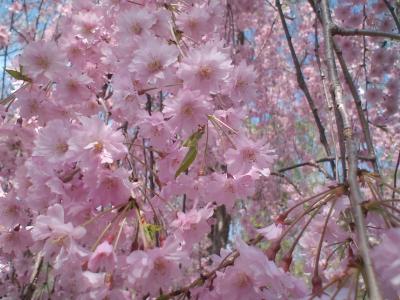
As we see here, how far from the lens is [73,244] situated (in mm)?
1121

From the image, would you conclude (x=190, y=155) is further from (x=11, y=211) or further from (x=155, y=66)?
(x=11, y=211)

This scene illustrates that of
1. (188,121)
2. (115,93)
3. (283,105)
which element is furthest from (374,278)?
(283,105)

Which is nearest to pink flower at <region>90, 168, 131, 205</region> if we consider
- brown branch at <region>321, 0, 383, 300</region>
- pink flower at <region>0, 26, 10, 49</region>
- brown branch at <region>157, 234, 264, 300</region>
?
brown branch at <region>157, 234, 264, 300</region>

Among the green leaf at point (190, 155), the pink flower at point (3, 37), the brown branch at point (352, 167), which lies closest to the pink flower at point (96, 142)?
the green leaf at point (190, 155)

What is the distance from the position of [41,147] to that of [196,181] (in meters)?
0.54

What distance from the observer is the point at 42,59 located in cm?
173

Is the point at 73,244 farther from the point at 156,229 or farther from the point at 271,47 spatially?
the point at 271,47

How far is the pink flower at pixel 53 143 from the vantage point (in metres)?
1.38

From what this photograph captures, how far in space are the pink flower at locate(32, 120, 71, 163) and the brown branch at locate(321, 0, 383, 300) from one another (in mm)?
808

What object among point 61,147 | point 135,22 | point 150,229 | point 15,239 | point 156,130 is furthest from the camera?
point 15,239

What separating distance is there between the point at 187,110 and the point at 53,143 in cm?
43

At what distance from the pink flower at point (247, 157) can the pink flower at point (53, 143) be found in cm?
53

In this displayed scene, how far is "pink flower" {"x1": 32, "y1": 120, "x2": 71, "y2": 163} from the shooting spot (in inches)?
54.4

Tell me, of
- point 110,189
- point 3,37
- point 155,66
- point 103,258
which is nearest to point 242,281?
point 103,258
